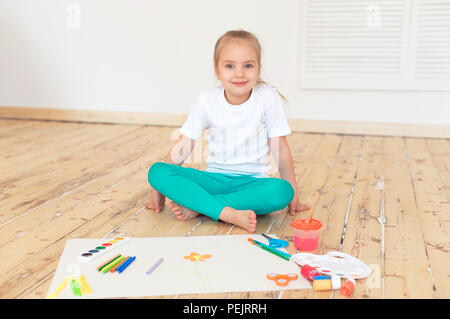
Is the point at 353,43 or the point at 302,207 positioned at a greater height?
the point at 353,43

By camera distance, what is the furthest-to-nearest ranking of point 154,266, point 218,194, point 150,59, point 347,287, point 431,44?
1. point 150,59
2. point 431,44
3. point 218,194
4. point 154,266
5. point 347,287

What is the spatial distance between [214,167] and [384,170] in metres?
0.78

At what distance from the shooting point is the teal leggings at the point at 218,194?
1335 mm

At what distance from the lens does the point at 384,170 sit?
76.7 inches

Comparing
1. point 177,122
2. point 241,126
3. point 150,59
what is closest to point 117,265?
point 241,126

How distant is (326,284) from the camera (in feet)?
3.18

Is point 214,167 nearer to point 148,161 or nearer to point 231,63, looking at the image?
point 231,63

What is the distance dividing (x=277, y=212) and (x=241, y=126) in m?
0.26

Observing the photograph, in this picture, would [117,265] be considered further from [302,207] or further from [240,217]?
[302,207]

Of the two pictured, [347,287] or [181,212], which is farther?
[181,212]

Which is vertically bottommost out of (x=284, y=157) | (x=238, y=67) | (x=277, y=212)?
(x=277, y=212)

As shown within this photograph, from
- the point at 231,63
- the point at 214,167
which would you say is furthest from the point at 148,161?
the point at 231,63

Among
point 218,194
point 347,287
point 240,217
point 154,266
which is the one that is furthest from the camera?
point 218,194

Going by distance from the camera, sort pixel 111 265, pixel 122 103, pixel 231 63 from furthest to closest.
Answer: pixel 122 103 < pixel 231 63 < pixel 111 265
